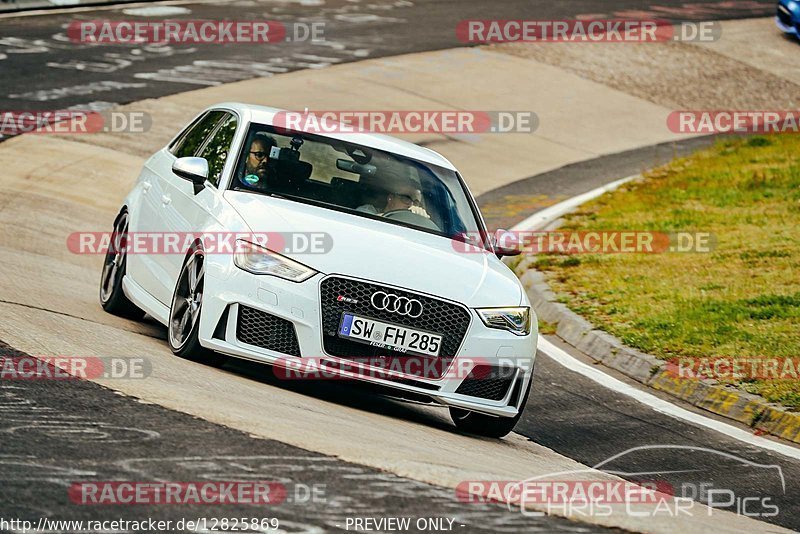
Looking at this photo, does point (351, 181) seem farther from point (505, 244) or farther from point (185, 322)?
point (185, 322)

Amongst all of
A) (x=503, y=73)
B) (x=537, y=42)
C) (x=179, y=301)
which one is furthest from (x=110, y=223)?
(x=537, y=42)

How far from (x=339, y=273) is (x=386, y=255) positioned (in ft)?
1.18

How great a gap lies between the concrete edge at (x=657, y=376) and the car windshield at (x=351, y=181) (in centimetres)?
219

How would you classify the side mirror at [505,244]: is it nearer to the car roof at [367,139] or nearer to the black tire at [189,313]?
the car roof at [367,139]

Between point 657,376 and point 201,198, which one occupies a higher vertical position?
point 201,198

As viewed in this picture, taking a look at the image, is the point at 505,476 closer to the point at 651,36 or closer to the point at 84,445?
the point at 84,445

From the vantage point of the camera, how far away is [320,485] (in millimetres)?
5531

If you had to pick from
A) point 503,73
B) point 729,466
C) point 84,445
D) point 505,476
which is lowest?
point 503,73

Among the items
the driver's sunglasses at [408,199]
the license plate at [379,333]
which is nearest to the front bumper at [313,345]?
the license plate at [379,333]

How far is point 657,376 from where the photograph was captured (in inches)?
406

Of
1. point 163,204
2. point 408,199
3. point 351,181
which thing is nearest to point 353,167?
point 351,181

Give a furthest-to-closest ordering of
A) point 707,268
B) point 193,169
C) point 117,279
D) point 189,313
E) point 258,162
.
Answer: point 707,268 → point 117,279 → point 258,162 → point 193,169 → point 189,313

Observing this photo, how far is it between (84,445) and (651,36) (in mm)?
25321

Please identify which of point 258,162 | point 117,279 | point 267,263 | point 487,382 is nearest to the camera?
point 267,263
